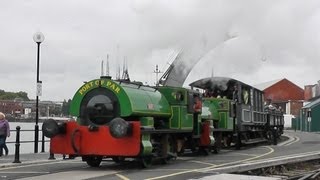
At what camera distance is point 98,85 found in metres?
13.7

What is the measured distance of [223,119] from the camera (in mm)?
A: 20969

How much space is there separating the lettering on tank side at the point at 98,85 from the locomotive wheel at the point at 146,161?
1.83 metres

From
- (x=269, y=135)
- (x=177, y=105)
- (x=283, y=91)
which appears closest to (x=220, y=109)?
(x=177, y=105)

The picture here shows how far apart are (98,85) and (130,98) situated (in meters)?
0.99

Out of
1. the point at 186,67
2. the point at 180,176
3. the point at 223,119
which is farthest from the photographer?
the point at 223,119

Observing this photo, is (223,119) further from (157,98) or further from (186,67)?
(157,98)

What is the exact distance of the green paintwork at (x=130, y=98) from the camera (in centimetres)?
1325

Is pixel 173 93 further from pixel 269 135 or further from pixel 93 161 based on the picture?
pixel 269 135

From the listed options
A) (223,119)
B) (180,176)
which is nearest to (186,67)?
(223,119)

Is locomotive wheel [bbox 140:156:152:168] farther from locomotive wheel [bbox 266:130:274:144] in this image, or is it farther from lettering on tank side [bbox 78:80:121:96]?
locomotive wheel [bbox 266:130:274:144]

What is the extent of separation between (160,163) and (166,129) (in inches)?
39.4

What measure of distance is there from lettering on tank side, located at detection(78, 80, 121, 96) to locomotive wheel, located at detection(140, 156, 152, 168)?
1834mm

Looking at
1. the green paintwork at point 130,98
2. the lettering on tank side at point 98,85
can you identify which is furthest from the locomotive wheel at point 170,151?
the lettering on tank side at point 98,85

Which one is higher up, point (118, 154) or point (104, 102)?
point (104, 102)
